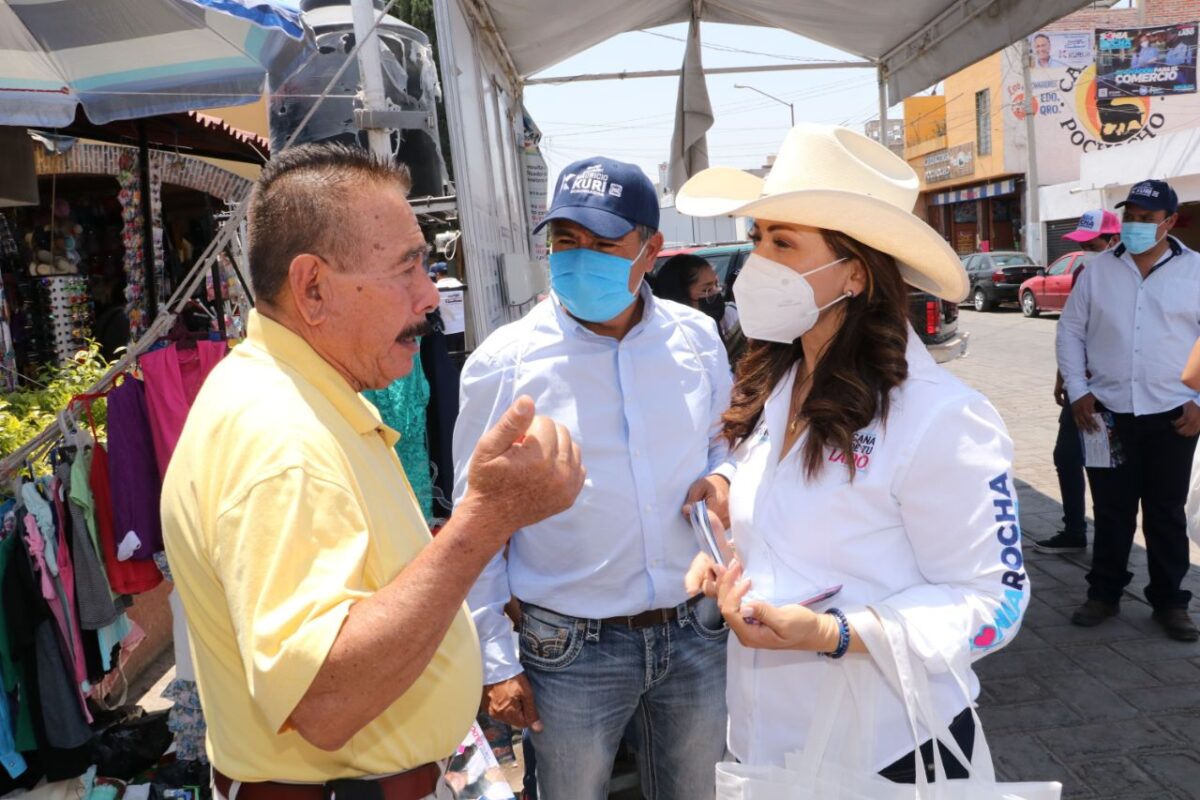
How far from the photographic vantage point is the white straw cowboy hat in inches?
73.5

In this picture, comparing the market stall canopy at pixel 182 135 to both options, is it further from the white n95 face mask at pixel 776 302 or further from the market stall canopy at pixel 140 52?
the white n95 face mask at pixel 776 302

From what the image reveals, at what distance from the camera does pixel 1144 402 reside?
458cm

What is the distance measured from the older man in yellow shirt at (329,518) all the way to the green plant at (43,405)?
9.41 feet

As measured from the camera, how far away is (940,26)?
18.9 ft

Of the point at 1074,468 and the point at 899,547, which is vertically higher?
the point at 899,547

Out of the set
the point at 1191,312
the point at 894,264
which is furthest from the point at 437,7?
the point at 1191,312

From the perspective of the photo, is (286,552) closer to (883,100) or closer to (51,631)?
(51,631)

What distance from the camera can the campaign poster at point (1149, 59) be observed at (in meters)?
25.0

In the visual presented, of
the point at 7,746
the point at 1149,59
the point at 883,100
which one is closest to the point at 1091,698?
the point at 7,746

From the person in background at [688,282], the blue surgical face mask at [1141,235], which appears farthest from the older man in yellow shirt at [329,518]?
the blue surgical face mask at [1141,235]

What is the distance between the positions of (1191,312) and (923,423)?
3746 mm

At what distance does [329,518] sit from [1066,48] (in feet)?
95.2

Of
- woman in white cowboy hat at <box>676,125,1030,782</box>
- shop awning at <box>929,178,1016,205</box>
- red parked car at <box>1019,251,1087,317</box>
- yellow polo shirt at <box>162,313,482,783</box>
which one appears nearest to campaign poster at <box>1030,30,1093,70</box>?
shop awning at <box>929,178,1016,205</box>

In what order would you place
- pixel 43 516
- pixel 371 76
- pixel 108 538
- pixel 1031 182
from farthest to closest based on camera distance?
pixel 1031 182
pixel 371 76
pixel 108 538
pixel 43 516
